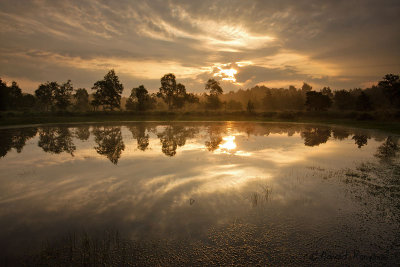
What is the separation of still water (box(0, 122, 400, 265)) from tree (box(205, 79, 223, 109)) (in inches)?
3515

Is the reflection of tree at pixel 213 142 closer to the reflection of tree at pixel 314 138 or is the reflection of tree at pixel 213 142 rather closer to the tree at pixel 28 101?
the reflection of tree at pixel 314 138

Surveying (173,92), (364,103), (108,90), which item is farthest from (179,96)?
(364,103)

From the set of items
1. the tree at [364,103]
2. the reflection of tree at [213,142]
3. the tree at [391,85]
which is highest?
the tree at [391,85]

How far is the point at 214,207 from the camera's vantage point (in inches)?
374

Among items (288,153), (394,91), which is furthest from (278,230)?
(394,91)

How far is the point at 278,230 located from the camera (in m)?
7.67

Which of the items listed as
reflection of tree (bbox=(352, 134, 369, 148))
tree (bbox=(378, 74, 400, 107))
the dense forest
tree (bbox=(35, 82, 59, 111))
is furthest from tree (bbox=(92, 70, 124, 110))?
tree (bbox=(378, 74, 400, 107))

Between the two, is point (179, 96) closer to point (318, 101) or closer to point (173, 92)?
point (173, 92)

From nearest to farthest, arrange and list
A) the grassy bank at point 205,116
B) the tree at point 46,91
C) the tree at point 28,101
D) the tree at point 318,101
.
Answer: the grassy bank at point 205,116, the tree at point 318,101, the tree at point 46,91, the tree at point 28,101

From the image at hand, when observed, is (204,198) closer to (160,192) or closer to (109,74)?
(160,192)

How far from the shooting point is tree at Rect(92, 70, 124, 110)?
8619 cm

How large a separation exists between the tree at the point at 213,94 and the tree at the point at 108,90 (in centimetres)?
4211

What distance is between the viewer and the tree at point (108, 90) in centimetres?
8619

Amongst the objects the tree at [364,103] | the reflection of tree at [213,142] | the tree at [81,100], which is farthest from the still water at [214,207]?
the tree at [81,100]
